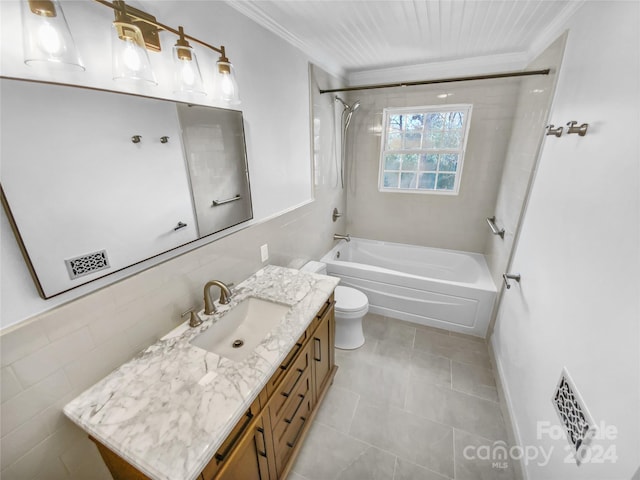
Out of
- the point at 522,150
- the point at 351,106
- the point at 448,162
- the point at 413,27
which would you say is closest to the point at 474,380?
the point at 522,150

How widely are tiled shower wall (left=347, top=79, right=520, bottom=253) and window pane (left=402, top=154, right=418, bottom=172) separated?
1.03ft

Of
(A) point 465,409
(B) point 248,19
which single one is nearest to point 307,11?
(B) point 248,19

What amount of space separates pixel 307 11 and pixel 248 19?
35 cm

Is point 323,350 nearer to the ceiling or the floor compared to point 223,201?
nearer to the floor

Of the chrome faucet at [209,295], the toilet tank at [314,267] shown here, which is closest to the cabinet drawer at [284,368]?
the chrome faucet at [209,295]

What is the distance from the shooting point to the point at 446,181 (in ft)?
10.1

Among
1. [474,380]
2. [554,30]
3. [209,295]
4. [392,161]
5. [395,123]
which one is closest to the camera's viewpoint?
[209,295]

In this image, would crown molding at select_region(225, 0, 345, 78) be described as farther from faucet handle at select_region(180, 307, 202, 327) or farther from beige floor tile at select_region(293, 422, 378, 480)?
beige floor tile at select_region(293, 422, 378, 480)

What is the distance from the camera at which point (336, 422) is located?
5.63 feet

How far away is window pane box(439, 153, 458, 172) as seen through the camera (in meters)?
2.99

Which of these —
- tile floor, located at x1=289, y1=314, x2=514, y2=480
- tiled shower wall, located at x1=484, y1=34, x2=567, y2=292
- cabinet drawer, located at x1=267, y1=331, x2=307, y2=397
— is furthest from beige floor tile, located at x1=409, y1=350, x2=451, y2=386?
cabinet drawer, located at x1=267, y1=331, x2=307, y2=397

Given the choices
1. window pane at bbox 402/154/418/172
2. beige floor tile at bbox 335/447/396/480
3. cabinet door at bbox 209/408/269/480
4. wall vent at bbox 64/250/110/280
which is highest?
window pane at bbox 402/154/418/172

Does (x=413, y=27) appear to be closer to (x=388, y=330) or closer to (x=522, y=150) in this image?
(x=522, y=150)

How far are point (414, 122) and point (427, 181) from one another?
70 cm
